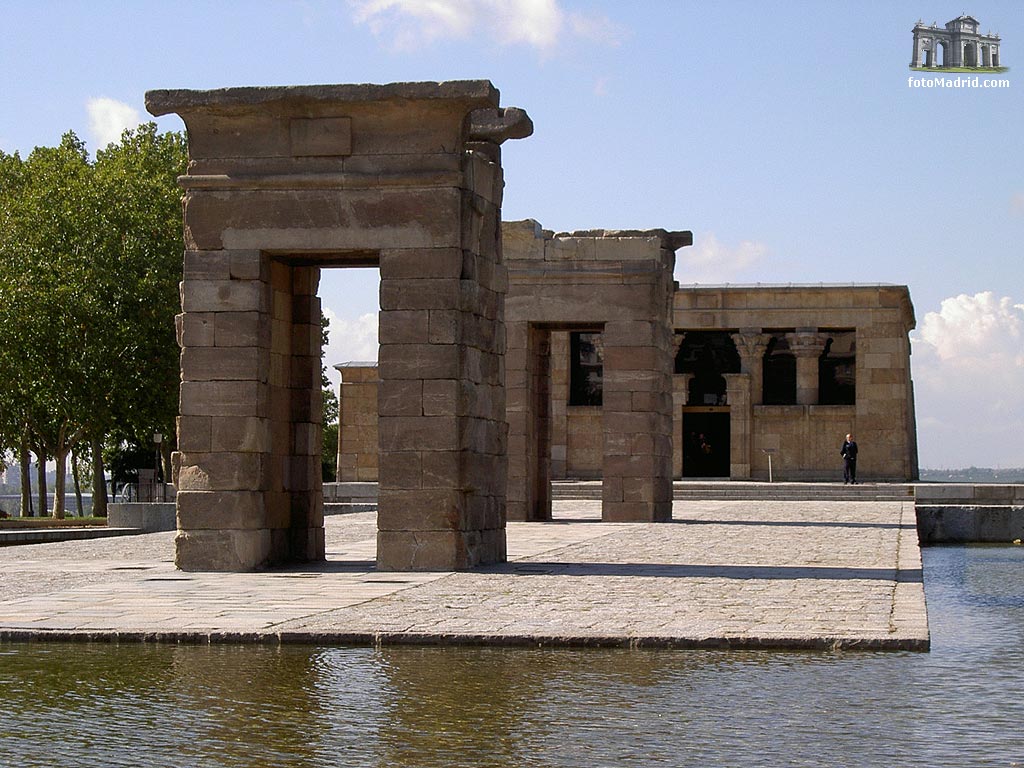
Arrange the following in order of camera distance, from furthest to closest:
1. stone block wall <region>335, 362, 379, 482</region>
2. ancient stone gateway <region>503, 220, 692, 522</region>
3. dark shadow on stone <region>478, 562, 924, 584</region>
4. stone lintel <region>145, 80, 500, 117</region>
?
stone block wall <region>335, 362, 379, 482</region>, ancient stone gateway <region>503, 220, 692, 522</region>, stone lintel <region>145, 80, 500, 117</region>, dark shadow on stone <region>478, 562, 924, 584</region>

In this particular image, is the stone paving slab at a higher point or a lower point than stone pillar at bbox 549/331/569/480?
lower

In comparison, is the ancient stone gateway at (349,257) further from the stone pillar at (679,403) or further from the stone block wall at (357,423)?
the stone pillar at (679,403)

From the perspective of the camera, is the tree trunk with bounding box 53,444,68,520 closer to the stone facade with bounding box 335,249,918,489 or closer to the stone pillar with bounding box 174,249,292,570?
the stone facade with bounding box 335,249,918,489

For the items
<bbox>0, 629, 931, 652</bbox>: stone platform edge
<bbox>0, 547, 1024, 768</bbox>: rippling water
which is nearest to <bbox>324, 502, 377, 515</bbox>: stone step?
<bbox>0, 629, 931, 652</bbox>: stone platform edge

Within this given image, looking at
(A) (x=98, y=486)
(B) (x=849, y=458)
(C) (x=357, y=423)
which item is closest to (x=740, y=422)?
(B) (x=849, y=458)

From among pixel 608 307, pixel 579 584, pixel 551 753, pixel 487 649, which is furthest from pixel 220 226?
pixel 608 307

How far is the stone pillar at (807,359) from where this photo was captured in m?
47.0

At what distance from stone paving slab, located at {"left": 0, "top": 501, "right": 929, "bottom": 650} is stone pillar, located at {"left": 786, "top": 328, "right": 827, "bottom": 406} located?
26538 millimetres

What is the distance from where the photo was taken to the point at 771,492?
3878 centimetres

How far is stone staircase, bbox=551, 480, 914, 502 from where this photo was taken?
3822cm

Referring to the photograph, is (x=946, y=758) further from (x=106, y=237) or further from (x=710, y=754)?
(x=106, y=237)

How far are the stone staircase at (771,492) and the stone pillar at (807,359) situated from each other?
285 inches

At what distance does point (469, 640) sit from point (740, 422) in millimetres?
37418

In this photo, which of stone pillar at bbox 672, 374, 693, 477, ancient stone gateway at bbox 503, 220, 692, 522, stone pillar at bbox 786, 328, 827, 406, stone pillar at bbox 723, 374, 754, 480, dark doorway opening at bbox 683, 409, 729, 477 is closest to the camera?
ancient stone gateway at bbox 503, 220, 692, 522
